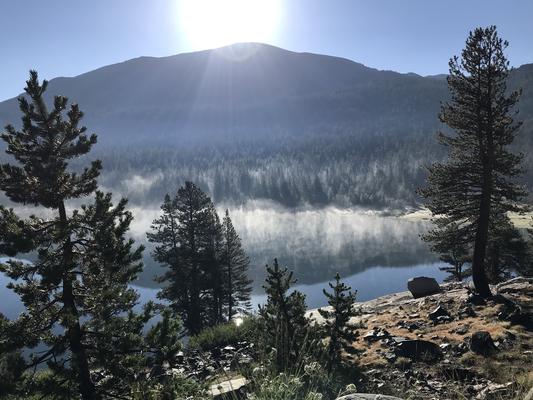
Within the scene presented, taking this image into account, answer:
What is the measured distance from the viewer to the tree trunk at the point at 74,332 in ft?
36.9

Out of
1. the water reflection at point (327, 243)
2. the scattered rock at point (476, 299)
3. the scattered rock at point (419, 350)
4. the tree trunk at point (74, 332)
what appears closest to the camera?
the tree trunk at point (74, 332)

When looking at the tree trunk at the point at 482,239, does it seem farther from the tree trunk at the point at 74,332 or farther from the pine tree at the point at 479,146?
the tree trunk at the point at 74,332

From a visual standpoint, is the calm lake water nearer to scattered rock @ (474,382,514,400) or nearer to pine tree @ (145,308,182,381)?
scattered rock @ (474,382,514,400)

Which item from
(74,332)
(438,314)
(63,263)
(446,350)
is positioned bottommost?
(438,314)

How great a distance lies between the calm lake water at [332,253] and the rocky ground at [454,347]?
39678 mm

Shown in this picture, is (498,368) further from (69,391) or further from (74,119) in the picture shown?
(74,119)

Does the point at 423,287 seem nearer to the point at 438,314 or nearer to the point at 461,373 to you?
the point at 438,314

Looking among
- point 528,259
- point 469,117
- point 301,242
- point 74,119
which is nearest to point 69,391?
point 74,119

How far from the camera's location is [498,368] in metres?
14.1

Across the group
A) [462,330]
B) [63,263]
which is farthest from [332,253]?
[63,263]

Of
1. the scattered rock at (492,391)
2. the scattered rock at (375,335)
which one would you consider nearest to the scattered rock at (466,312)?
the scattered rock at (375,335)

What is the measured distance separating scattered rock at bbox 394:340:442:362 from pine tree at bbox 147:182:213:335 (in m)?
22.7

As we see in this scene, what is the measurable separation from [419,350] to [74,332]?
12.5m

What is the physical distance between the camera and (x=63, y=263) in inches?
464
